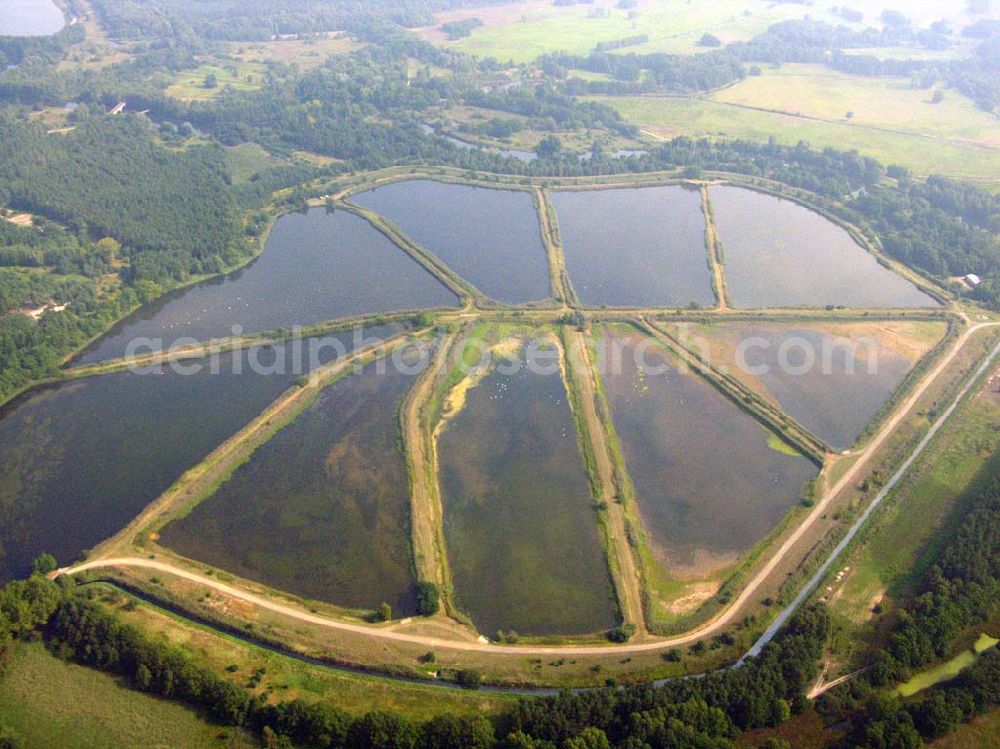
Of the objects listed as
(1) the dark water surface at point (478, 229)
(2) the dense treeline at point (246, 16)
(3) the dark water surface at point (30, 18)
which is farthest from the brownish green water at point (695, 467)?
(3) the dark water surface at point (30, 18)

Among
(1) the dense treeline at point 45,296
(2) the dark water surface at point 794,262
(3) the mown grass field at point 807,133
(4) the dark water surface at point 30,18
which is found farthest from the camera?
(4) the dark water surface at point 30,18

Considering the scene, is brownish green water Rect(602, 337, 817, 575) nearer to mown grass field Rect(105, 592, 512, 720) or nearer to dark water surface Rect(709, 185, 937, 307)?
mown grass field Rect(105, 592, 512, 720)

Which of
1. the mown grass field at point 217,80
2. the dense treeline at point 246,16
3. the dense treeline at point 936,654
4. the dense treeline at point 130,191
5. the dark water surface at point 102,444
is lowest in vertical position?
the dense treeline at point 936,654

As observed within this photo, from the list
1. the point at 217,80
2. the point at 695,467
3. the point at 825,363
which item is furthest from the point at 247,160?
the point at 825,363

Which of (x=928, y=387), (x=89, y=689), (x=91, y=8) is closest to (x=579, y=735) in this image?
(x=89, y=689)

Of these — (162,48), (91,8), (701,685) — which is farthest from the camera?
(91,8)

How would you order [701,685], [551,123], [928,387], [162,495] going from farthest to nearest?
[551,123]
[928,387]
[162,495]
[701,685]

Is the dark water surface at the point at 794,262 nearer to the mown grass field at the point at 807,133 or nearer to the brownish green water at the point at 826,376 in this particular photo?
the brownish green water at the point at 826,376

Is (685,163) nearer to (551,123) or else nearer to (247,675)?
(551,123)
